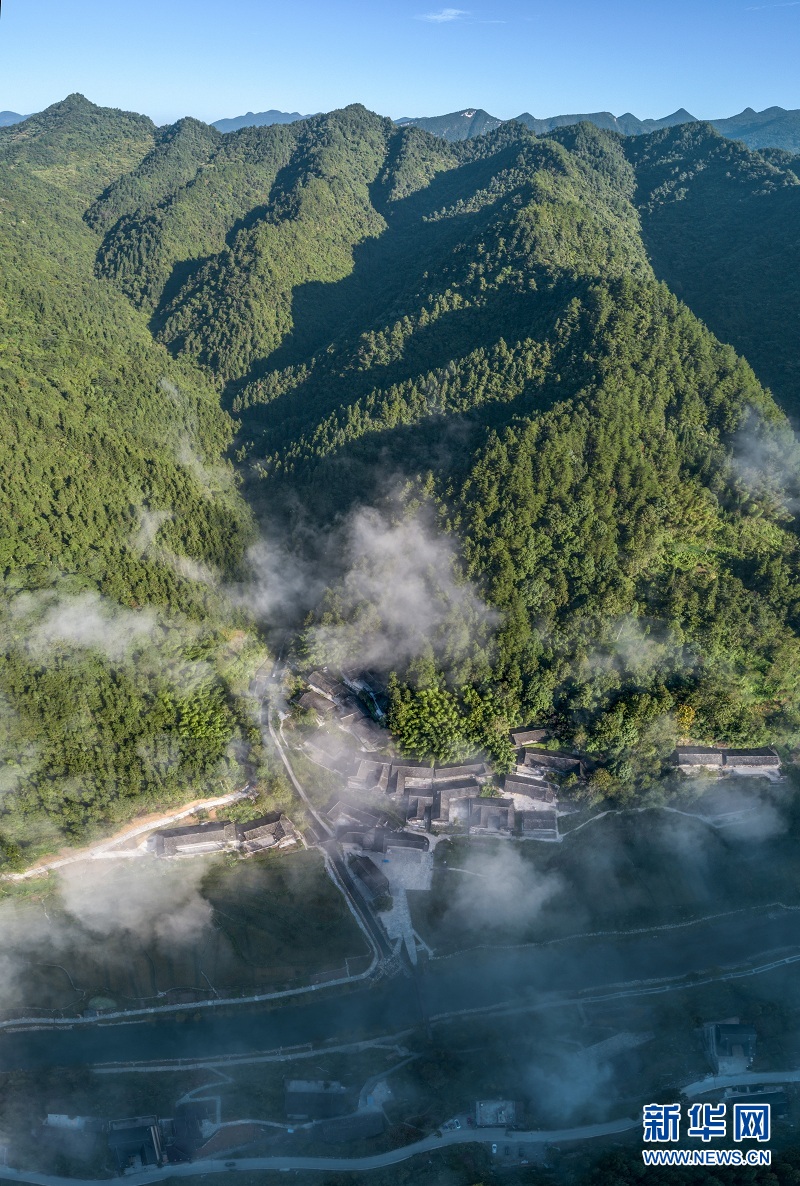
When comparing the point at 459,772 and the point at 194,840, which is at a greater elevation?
the point at 459,772

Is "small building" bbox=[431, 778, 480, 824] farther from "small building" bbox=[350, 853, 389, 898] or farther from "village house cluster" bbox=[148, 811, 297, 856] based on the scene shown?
"village house cluster" bbox=[148, 811, 297, 856]

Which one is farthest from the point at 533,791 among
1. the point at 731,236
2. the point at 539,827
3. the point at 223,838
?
the point at 731,236

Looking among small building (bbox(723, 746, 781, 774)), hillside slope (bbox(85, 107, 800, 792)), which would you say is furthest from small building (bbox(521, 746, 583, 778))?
small building (bbox(723, 746, 781, 774))

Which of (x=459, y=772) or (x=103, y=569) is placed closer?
(x=459, y=772)

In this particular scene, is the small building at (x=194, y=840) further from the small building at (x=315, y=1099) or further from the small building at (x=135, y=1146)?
the small building at (x=135, y=1146)

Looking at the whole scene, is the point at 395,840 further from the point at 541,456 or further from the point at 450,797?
the point at 541,456

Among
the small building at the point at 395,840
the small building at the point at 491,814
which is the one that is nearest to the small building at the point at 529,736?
the small building at the point at 491,814

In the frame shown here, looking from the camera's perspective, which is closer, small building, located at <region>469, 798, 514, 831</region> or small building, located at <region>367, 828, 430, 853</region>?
small building, located at <region>367, 828, 430, 853</region>

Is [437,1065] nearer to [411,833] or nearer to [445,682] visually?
[411,833]
